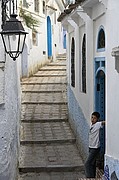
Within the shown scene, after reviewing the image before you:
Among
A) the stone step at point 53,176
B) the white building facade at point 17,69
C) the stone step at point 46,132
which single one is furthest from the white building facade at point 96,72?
the white building facade at point 17,69

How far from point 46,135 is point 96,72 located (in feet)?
13.3

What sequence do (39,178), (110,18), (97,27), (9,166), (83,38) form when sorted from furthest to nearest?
1. (83,38)
2. (39,178)
3. (97,27)
4. (9,166)
5. (110,18)

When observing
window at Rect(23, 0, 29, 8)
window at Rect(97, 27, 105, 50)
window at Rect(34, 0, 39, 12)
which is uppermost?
window at Rect(34, 0, 39, 12)

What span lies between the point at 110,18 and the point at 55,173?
465 cm

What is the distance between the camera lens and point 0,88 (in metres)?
6.68

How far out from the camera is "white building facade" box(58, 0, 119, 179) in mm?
6348

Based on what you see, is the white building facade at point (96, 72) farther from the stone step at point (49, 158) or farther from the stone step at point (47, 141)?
the stone step at point (47, 141)

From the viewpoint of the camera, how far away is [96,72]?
8.55m

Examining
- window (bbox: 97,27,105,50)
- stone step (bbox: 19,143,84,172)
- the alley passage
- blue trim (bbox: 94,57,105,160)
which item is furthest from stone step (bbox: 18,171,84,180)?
window (bbox: 97,27,105,50)

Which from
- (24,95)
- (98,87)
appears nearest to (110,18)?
(98,87)

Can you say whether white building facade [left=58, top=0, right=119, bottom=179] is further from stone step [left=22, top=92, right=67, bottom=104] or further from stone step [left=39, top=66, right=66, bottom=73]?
stone step [left=39, top=66, right=66, bottom=73]

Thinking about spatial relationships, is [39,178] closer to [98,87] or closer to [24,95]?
[98,87]

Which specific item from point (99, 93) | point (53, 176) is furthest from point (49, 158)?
point (99, 93)

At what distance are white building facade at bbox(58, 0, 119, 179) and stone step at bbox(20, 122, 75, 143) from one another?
0.36 m
